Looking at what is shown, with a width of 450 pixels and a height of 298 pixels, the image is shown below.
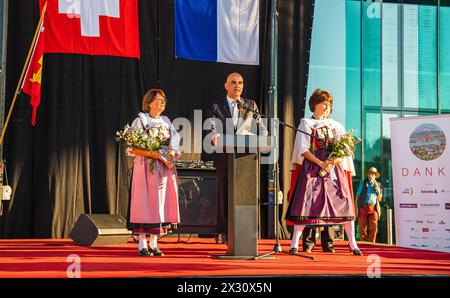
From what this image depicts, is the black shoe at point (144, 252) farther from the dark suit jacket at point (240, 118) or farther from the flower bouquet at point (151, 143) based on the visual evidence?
the dark suit jacket at point (240, 118)

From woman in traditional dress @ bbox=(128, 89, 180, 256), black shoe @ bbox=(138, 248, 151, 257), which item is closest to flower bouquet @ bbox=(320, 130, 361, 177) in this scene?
woman in traditional dress @ bbox=(128, 89, 180, 256)

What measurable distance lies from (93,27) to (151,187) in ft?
12.0

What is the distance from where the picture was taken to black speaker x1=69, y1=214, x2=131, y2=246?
7727mm

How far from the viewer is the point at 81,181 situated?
9.49 m

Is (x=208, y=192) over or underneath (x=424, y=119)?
underneath

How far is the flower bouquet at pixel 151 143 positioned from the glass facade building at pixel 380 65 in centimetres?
529

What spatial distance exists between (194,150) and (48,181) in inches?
83.1

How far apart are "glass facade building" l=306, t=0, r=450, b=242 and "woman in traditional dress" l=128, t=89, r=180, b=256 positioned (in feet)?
17.2

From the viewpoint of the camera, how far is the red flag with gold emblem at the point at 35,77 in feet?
28.4

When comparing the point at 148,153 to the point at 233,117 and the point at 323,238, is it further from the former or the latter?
the point at 323,238

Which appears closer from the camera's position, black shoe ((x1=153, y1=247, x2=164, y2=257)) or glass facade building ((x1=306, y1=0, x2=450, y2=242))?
black shoe ((x1=153, y1=247, x2=164, y2=257))

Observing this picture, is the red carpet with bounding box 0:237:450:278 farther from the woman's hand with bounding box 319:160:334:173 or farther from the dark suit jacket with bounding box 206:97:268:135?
the dark suit jacket with bounding box 206:97:268:135
